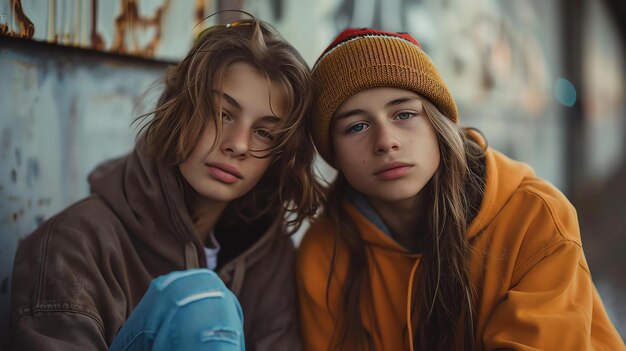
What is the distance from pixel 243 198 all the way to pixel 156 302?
0.96 meters

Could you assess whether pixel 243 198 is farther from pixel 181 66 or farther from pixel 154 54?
pixel 154 54

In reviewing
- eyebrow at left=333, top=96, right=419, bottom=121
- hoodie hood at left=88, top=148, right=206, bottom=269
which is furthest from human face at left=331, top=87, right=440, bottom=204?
hoodie hood at left=88, top=148, right=206, bottom=269

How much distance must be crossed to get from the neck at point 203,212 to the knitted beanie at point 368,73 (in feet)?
1.37

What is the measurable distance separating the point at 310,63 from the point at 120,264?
219 centimetres

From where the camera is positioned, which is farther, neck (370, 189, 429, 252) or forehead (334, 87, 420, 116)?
neck (370, 189, 429, 252)

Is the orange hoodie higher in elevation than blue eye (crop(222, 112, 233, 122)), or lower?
lower

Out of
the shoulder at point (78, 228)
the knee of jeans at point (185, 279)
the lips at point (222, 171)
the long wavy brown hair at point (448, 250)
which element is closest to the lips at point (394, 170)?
the long wavy brown hair at point (448, 250)

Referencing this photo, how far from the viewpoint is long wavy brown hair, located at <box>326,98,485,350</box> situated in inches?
77.7

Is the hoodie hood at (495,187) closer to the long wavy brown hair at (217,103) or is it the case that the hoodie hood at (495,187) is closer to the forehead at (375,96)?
the forehead at (375,96)

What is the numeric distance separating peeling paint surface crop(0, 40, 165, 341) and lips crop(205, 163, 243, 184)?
71 centimetres

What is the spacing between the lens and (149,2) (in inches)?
106

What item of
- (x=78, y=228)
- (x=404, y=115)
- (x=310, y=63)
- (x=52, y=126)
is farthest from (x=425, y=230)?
(x=310, y=63)

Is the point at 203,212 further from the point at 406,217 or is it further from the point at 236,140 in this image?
the point at 406,217

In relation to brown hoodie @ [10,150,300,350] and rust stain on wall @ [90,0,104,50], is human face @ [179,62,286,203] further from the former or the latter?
rust stain on wall @ [90,0,104,50]
